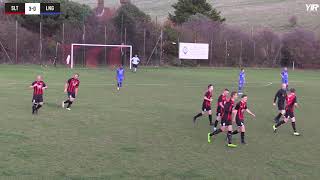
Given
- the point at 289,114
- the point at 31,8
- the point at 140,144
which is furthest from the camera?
the point at 31,8

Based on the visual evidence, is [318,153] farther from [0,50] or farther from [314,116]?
[0,50]

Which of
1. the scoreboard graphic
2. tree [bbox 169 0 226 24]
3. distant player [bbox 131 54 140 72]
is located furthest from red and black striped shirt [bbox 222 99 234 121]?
tree [bbox 169 0 226 24]

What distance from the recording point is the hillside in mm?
133625

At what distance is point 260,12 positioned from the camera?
154m

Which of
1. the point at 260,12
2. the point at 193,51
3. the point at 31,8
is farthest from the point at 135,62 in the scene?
the point at 260,12

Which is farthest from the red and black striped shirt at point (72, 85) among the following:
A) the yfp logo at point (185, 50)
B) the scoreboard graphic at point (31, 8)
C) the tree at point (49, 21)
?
the yfp logo at point (185, 50)

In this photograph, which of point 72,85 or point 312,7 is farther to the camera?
point 312,7

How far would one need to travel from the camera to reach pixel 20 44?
62.7 metres

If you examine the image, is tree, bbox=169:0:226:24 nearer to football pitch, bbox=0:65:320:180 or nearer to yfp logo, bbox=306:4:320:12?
football pitch, bbox=0:65:320:180

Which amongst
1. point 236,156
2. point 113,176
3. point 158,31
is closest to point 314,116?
point 236,156

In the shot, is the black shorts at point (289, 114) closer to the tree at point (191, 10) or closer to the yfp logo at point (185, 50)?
the yfp logo at point (185, 50)

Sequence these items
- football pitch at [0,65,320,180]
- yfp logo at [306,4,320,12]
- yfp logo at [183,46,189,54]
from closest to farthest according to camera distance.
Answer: football pitch at [0,65,320,180] → yfp logo at [183,46,189,54] → yfp logo at [306,4,320,12]

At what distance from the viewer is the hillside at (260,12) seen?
133625 millimetres

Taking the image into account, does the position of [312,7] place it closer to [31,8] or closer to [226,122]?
[31,8]
